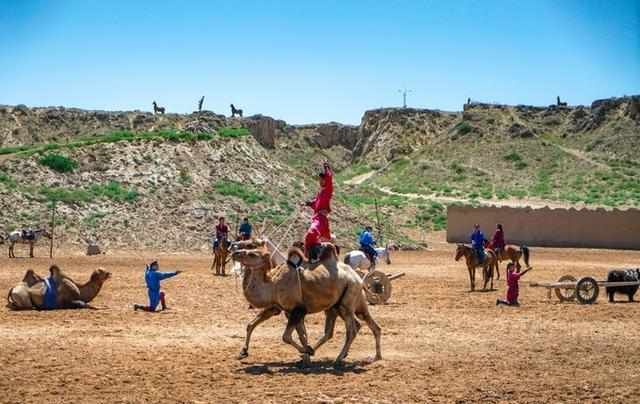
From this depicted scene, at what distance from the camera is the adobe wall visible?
50.8m

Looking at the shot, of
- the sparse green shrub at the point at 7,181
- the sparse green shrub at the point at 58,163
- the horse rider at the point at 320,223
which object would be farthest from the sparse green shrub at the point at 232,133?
the horse rider at the point at 320,223

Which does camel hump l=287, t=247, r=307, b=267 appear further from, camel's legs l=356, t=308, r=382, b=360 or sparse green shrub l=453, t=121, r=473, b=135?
sparse green shrub l=453, t=121, r=473, b=135

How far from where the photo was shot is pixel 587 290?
73.9 feet

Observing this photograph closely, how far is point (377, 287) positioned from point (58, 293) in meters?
7.32

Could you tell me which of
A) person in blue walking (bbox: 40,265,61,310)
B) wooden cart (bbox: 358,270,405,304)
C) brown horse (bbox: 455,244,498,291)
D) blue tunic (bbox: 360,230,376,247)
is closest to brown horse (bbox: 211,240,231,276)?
blue tunic (bbox: 360,230,376,247)

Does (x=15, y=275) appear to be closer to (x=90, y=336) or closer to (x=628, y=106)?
(x=90, y=336)

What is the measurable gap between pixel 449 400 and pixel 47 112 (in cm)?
8502

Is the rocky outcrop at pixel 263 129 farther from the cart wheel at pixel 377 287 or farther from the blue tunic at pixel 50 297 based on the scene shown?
the blue tunic at pixel 50 297

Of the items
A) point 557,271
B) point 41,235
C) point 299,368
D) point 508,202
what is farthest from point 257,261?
point 508,202

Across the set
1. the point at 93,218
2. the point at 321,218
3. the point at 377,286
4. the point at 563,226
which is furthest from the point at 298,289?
the point at 563,226

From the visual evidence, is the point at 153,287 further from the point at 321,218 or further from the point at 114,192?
the point at 114,192

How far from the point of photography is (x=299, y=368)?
43.4 feet

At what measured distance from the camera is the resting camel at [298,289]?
13.3 meters

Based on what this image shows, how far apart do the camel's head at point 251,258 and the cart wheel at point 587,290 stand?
11.4 metres
